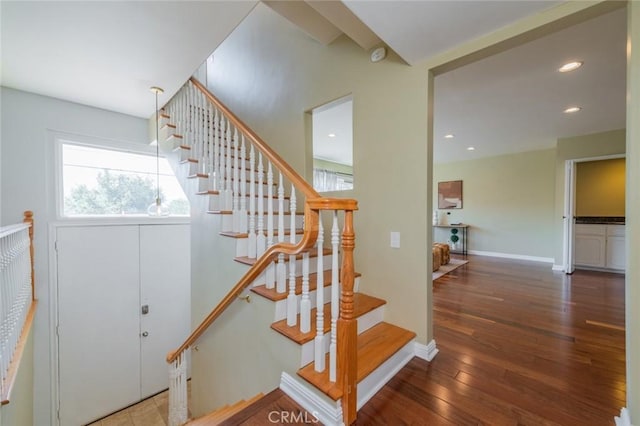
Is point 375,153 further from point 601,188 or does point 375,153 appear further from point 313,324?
point 601,188

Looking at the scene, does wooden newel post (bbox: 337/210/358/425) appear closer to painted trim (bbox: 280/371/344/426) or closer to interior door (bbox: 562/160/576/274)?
painted trim (bbox: 280/371/344/426)

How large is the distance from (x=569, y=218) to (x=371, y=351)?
505cm

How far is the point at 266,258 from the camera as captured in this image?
1.75 m

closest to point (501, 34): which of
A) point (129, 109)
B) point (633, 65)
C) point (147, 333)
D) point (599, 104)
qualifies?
point (633, 65)

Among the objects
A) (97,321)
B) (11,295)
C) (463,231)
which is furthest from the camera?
(463,231)

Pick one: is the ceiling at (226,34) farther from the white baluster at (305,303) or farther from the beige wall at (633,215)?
the white baluster at (305,303)

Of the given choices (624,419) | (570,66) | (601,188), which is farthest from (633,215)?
(601,188)

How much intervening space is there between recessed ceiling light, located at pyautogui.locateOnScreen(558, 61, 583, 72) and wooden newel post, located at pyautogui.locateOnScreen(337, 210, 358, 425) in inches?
113

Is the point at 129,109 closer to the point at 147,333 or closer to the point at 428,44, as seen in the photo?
the point at 147,333

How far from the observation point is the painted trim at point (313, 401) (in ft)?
4.48

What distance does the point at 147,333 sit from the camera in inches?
147

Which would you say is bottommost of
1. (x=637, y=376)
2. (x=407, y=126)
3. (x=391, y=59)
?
(x=637, y=376)

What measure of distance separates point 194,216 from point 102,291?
1.89 metres

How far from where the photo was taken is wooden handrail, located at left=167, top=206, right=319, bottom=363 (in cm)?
143
